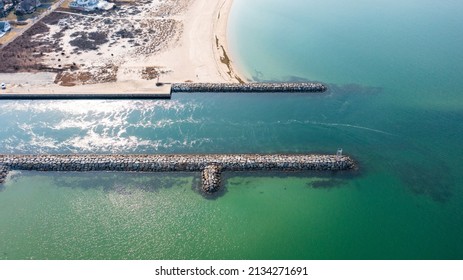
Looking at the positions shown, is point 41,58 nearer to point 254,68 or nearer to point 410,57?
point 254,68

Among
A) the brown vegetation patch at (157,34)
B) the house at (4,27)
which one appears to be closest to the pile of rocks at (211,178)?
the brown vegetation patch at (157,34)

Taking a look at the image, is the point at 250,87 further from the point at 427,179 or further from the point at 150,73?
the point at 427,179

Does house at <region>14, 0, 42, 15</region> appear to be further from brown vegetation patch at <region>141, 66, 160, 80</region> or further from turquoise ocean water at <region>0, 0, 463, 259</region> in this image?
brown vegetation patch at <region>141, 66, 160, 80</region>

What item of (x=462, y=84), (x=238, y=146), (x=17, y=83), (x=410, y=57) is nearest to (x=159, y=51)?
(x=17, y=83)

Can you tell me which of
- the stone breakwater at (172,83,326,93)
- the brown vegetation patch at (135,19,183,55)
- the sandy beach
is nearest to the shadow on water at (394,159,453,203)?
the stone breakwater at (172,83,326,93)

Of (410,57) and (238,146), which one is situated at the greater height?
(410,57)

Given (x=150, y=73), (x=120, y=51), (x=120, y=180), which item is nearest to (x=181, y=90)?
(x=150, y=73)
